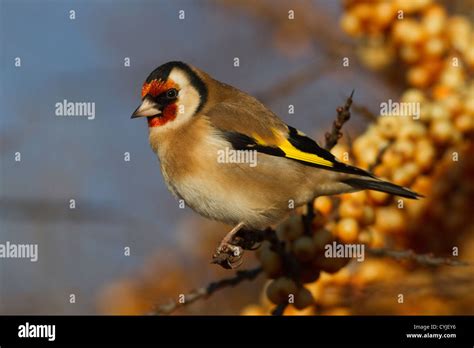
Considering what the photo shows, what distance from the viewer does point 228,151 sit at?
289 cm

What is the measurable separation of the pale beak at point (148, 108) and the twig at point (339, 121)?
93 cm

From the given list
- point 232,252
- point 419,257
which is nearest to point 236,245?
point 232,252

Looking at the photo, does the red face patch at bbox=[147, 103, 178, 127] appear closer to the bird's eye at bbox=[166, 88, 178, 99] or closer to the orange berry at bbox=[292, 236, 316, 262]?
the bird's eye at bbox=[166, 88, 178, 99]

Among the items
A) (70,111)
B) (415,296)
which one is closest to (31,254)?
(70,111)

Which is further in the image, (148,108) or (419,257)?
(148,108)

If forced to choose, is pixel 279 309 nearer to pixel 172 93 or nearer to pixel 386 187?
pixel 386 187

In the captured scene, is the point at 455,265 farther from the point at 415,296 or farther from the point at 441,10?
the point at 441,10

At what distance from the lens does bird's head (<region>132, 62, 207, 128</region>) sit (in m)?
2.94

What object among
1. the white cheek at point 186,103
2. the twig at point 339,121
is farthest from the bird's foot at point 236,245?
the white cheek at point 186,103

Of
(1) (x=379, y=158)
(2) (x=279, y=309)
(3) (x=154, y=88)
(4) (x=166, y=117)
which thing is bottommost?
(2) (x=279, y=309)

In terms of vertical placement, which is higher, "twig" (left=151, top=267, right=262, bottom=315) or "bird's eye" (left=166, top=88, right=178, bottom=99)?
"bird's eye" (left=166, top=88, right=178, bottom=99)

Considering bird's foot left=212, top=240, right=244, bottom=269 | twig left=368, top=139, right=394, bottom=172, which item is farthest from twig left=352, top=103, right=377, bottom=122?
bird's foot left=212, top=240, right=244, bottom=269

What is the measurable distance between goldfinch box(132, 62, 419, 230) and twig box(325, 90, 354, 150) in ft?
1.31

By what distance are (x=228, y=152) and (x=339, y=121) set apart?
80 centimetres
